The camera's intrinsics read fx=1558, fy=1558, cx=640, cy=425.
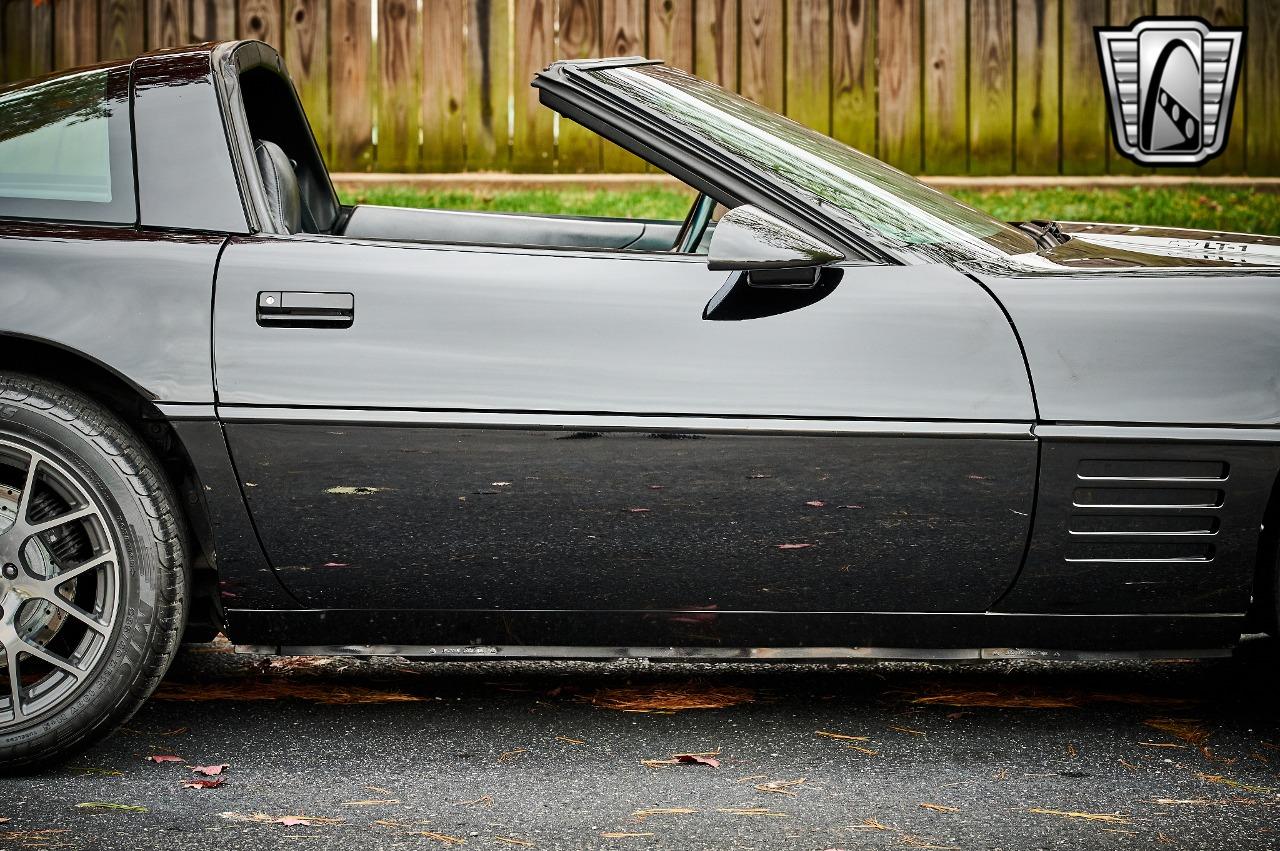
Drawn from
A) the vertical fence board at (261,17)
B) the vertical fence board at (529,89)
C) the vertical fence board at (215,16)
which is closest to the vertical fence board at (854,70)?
the vertical fence board at (529,89)

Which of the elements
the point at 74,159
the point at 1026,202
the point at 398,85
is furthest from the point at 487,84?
the point at 74,159

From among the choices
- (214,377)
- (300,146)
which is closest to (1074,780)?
(214,377)

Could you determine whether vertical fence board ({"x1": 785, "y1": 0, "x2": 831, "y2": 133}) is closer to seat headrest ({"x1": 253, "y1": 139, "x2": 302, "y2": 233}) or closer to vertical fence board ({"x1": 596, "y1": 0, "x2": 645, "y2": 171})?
vertical fence board ({"x1": 596, "y1": 0, "x2": 645, "y2": 171})

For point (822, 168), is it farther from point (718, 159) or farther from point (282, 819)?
point (282, 819)

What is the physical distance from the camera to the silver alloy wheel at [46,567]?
2.95m

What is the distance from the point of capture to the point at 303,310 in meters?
2.93

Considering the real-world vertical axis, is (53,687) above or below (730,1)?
below

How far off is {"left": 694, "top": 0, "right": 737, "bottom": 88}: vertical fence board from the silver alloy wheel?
5.56 m

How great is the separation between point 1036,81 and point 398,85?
3293mm

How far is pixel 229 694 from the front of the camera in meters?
3.62

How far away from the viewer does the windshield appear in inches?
124

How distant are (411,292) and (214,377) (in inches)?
15.7

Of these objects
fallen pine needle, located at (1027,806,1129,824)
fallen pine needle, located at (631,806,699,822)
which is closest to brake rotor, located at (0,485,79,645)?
fallen pine needle, located at (631,806,699,822)

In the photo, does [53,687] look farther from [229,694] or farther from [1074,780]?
[1074,780]
